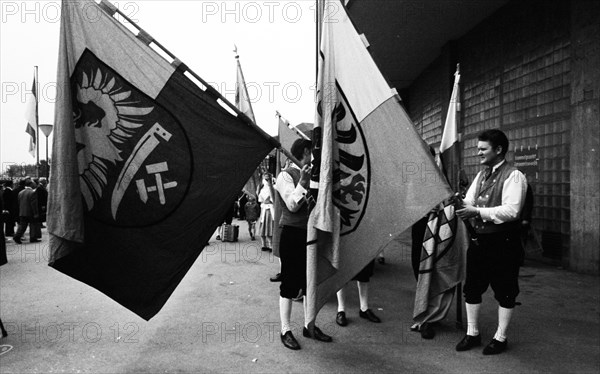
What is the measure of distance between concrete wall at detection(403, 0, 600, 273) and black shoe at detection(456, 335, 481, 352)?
4391 millimetres

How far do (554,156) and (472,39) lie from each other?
4.55 meters

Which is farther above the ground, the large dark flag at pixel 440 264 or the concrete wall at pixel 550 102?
the concrete wall at pixel 550 102

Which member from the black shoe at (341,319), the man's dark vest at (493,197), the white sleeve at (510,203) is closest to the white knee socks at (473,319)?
the man's dark vest at (493,197)

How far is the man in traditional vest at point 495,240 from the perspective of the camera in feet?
12.2

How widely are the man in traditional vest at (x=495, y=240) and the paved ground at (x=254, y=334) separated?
317 mm

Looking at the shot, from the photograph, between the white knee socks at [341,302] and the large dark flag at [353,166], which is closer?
the large dark flag at [353,166]

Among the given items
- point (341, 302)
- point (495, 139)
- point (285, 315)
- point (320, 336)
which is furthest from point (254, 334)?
point (495, 139)

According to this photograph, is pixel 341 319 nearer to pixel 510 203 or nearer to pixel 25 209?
pixel 510 203

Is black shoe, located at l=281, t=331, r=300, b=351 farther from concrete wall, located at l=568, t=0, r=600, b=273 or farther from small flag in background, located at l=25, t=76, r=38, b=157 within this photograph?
small flag in background, located at l=25, t=76, r=38, b=157

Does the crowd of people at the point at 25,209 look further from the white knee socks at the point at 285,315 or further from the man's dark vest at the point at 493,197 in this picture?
the man's dark vest at the point at 493,197

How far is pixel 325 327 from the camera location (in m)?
4.55

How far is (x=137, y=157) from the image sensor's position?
2855 mm

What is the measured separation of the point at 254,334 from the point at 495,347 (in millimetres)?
2293

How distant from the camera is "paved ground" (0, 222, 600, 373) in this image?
3.60 metres
